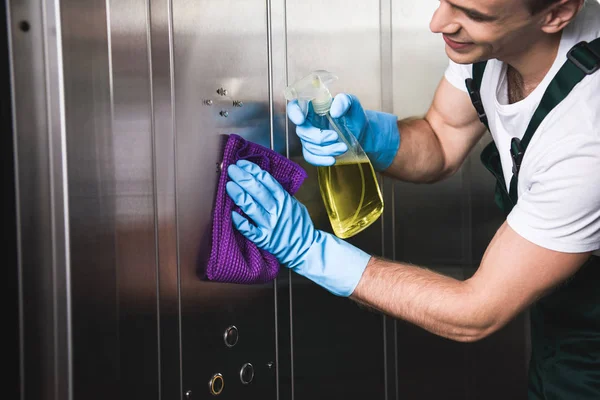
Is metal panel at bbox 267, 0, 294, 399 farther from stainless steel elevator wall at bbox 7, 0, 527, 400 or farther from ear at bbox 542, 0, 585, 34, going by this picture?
ear at bbox 542, 0, 585, 34

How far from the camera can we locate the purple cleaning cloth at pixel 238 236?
3.36 feet

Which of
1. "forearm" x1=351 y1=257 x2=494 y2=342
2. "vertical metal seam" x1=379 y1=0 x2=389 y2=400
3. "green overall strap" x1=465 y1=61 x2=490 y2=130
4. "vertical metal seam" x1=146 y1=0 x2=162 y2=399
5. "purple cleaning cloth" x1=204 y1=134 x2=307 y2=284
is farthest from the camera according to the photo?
"vertical metal seam" x1=379 y1=0 x2=389 y2=400

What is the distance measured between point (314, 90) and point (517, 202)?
425mm

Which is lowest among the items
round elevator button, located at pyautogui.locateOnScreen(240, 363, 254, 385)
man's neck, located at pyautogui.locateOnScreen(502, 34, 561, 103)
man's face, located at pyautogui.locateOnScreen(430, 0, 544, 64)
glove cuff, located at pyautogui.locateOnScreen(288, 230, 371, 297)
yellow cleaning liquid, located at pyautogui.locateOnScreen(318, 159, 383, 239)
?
round elevator button, located at pyautogui.locateOnScreen(240, 363, 254, 385)

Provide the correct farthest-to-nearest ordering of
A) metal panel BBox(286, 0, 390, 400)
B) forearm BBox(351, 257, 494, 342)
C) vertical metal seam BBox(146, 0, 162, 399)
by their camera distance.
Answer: metal panel BBox(286, 0, 390, 400)
forearm BBox(351, 257, 494, 342)
vertical metal seam BBox(146, 0, 162, 399)

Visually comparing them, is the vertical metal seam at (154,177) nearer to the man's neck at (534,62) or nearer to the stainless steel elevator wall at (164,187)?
the stainless steel elevator wall at (164,187)

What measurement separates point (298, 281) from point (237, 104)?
1.34ft

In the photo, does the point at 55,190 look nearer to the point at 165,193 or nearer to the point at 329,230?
the point at 165,193

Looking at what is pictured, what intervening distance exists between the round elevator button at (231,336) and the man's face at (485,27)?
0.63 m

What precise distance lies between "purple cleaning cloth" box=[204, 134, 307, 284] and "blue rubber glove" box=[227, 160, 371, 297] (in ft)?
0.04

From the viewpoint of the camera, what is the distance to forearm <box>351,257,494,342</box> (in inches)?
45.0

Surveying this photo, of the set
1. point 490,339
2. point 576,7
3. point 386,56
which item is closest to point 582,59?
point 576,7

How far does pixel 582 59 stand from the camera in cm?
112

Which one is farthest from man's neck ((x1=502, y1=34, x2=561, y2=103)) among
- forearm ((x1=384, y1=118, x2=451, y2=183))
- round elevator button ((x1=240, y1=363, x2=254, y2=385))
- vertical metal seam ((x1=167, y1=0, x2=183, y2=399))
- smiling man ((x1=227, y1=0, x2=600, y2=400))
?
round elevator button ((x1=240, y1=363, x2=254, y2=385))
